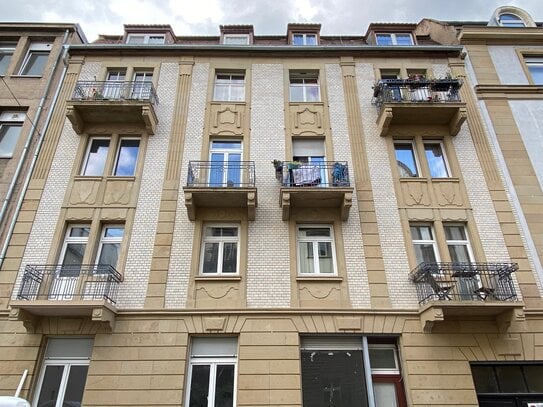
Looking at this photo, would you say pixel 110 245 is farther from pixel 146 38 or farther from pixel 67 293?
pixel 146 38

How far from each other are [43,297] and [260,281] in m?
5.92

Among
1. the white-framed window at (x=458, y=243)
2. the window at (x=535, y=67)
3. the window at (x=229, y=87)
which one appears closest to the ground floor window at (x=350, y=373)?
the white-framed window at (x=458, y=243)

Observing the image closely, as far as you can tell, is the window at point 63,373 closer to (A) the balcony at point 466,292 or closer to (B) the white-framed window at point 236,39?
(A) the balcony at point 466,292

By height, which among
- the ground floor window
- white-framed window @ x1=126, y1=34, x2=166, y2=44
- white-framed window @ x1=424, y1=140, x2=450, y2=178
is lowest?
the ground floor window

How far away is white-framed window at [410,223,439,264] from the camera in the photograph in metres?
11.2

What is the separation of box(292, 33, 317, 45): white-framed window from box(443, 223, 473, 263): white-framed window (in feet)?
32.0

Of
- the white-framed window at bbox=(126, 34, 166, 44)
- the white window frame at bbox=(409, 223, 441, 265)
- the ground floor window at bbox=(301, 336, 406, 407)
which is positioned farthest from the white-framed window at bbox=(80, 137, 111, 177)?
the white window frame at bbox=(409, 223, 441, 265)

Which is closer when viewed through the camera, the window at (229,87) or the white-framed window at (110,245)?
the white-framed window at (110,245)

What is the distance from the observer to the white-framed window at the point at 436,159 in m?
12.7

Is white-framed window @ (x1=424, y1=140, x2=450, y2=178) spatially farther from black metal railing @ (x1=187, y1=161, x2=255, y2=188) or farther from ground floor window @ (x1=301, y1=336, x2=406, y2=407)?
black metal railing @ (x1=187, y1=161, x2=255, y2=188)

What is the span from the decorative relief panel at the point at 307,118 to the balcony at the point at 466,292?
19.3 feet

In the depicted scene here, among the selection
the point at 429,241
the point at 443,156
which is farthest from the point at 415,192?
the point at 443,156

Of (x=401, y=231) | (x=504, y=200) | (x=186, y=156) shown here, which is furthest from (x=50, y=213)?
(x=504, y=200)

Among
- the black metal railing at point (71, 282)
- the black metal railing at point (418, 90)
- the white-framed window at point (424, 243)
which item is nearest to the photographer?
the black metal railing at point (71, 282)
